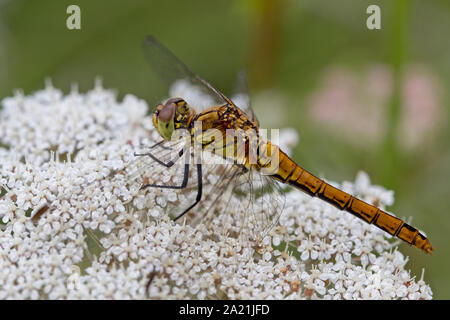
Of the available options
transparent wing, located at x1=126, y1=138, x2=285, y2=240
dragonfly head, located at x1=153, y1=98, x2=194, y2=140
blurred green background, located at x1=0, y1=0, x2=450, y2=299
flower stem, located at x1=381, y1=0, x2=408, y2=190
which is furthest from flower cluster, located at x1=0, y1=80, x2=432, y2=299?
blurred green background, located at x1=0, y1=0, x2=450, y2=299

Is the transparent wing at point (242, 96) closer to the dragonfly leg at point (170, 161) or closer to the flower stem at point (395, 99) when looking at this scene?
the dragonfly leg at point (170, 161)

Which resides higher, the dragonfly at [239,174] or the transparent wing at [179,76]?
the transparent wing at [179,76]

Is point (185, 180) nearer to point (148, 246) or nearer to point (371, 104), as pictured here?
point (148, 246)

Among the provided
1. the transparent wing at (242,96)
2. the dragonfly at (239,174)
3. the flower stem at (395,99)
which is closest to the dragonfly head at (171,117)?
the dragonfly at (239,174)

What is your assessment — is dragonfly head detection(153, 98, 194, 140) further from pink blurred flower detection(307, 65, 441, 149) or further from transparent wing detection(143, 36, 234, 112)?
pink blurred flower detection(307, 65, 441, 149)

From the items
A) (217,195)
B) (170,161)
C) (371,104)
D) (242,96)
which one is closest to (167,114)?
(170,161)
